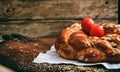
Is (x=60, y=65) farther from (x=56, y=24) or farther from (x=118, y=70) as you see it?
(x=56, y=24)

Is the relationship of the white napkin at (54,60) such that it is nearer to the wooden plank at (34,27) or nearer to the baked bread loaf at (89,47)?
the baked bread loaf at (89,47)

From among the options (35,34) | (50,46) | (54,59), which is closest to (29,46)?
(50,46)

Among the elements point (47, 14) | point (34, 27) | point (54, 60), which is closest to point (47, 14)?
point (47, 14)

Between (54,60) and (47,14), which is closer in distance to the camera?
(54,60)

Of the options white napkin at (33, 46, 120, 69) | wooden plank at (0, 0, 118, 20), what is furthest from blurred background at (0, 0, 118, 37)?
white napkin at (33, 46, 120, 69)

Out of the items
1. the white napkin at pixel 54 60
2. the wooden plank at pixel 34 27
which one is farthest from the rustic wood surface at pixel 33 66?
the wooden plank at pixel 34 27

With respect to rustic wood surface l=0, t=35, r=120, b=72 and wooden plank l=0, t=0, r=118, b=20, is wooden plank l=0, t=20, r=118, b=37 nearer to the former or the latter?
wooden plank l=0, t=0, r=118, b=20

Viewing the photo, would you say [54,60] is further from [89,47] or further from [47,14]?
[47,14]
